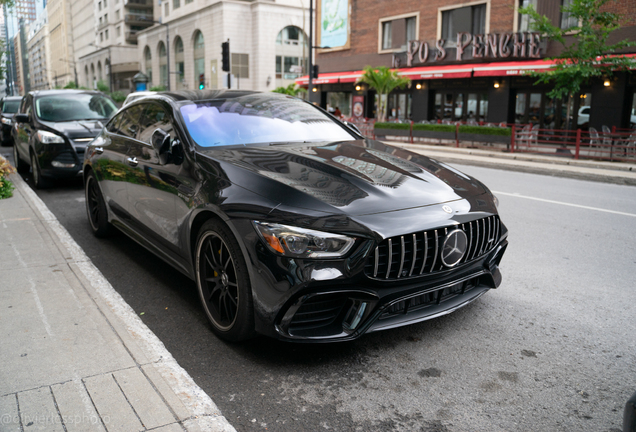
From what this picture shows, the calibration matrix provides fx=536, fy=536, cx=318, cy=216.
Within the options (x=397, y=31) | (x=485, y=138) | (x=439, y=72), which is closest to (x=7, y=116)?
(x=485, y=138)

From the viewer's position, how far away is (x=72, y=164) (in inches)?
361

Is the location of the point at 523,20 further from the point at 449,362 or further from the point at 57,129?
the point at 449,362

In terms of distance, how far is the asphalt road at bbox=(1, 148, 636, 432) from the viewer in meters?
2.71

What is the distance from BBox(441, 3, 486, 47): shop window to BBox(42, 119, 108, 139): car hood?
22.6 m

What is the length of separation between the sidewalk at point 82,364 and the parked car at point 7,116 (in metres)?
15.1

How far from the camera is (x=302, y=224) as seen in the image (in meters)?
2.95

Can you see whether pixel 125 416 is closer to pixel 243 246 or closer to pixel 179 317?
pixel 243 246

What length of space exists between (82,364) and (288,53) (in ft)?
211

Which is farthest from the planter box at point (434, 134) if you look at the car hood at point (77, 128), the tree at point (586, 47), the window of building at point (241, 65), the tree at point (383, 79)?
the window of building at point (241, 65)

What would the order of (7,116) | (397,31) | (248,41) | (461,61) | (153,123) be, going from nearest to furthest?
(153,123) → (7,116) → (461,61) → (397,31) → (248,41)

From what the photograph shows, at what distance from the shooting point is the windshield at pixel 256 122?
Answer: 4.16 meters

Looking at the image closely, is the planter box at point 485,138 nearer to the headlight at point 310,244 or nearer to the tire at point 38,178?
the tire at point 38,178

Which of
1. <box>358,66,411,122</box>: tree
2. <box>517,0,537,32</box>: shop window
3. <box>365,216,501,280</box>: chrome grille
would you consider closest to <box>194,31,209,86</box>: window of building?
<box>358,66,411,122</box>: tree

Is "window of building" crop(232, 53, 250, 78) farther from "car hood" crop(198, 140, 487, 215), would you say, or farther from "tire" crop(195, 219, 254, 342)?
"tire" crop(195, 219, 254, 342)
